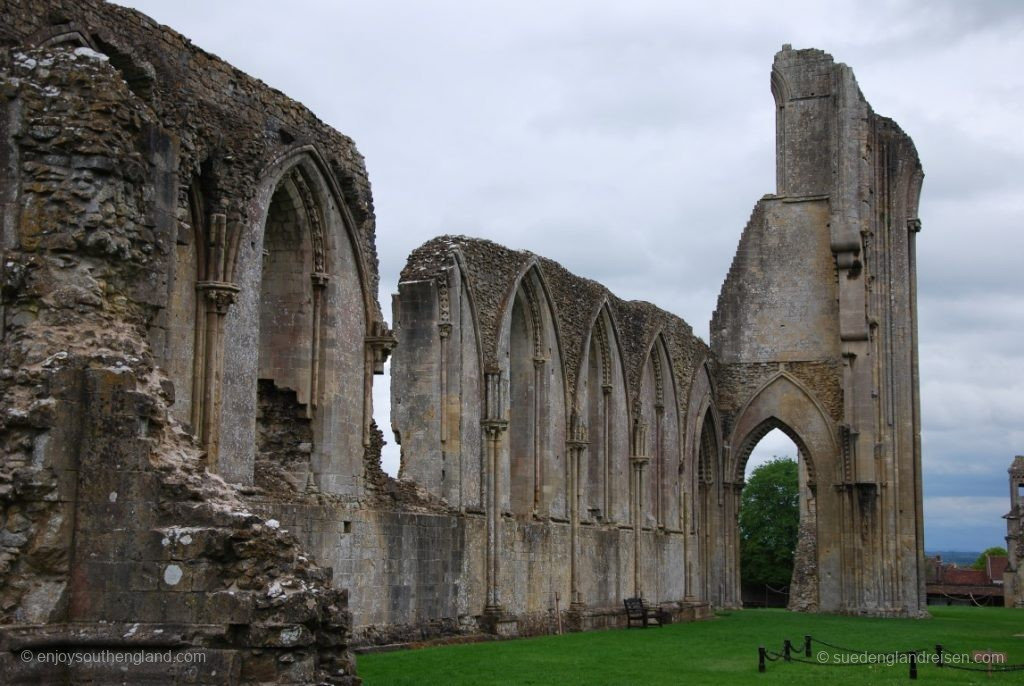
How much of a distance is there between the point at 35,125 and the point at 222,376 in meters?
5.32

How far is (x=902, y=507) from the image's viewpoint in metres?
32.9

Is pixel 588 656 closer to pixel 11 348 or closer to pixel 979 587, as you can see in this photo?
pixel 11 348

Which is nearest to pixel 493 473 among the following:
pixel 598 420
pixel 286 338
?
pixel 286 338

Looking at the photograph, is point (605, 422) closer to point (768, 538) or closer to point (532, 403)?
point (532, 403)

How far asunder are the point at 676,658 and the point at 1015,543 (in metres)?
38.9

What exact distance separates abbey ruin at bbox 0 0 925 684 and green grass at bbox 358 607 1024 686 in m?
1.44

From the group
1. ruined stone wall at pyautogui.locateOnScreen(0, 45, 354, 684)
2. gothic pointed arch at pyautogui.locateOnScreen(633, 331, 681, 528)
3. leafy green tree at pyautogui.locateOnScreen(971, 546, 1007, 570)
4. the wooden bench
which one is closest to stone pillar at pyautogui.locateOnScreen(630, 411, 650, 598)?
gothic pointed arch at pyautogui.locateOnScreen(633, 331, 681, 528)

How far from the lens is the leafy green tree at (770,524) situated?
52.9 m

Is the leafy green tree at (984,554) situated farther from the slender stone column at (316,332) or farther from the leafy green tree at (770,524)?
the slender stone column at (316,332)

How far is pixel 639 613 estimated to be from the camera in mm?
26328

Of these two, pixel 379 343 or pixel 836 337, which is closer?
pixel 379 343

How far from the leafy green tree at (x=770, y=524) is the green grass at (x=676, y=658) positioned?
2669 centimetres

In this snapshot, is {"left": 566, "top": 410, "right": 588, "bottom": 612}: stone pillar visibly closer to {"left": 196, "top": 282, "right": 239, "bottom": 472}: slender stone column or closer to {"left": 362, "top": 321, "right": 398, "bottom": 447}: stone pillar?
{"left": 362, "top": 321, "right": 398, "bottom": 447}: stone pillar

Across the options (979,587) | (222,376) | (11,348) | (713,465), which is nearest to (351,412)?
(222,376)
